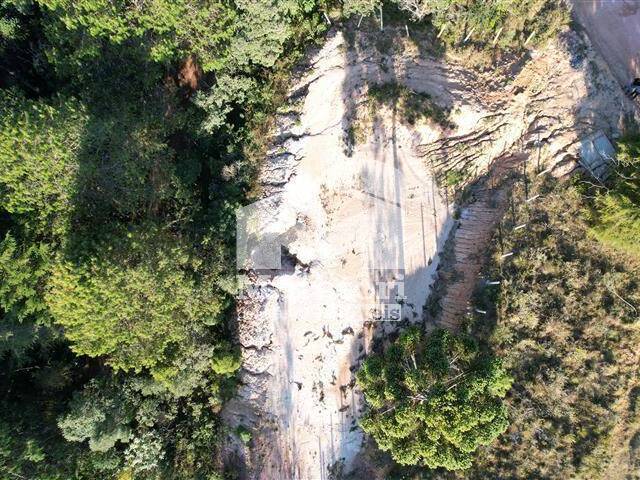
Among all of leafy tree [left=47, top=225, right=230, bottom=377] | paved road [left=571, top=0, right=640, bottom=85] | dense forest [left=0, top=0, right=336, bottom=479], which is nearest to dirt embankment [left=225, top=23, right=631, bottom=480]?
paved road [left=571, top=0, right=640, bottom=85]

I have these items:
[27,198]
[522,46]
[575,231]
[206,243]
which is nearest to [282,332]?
[206,243]

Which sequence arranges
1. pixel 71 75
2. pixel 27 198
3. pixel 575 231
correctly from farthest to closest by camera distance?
1. pixel 71 75
2. pixel 575 231
3. pixel 27 198

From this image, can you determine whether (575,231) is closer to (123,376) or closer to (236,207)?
(236,207)

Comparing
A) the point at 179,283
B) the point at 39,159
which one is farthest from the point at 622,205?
the point at 39,159

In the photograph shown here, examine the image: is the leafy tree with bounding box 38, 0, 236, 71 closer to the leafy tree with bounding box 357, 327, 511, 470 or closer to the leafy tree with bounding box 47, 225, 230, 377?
the leafy tree with bounding box 47, 225, 230, 377

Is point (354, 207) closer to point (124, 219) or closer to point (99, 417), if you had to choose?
point (124, 219)

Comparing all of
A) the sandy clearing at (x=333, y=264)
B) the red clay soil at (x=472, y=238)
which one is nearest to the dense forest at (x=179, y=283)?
the red clay soil at (x=472, y=238)
